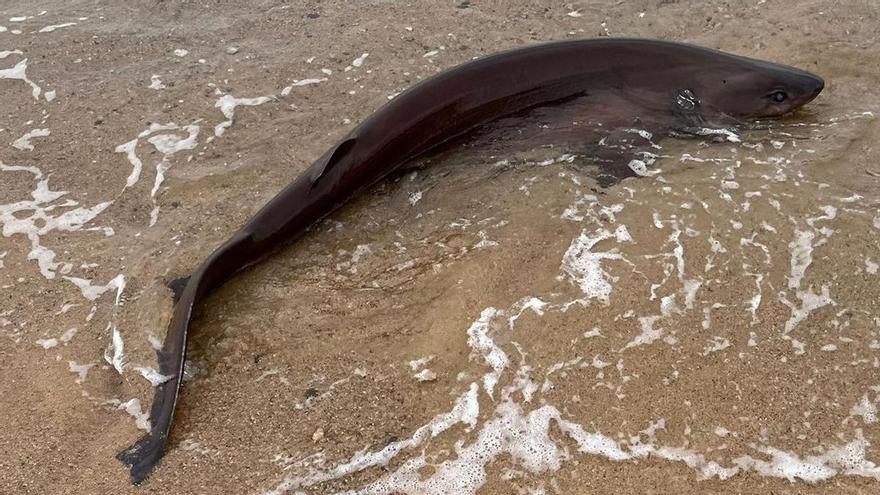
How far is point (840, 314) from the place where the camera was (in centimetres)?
313

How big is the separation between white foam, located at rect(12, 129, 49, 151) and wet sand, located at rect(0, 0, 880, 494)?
0.02 metres

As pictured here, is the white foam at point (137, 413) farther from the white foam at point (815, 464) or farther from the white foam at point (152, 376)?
the white foam at point (815, 464)

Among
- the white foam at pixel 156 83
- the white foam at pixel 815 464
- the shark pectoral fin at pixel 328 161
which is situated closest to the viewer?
the white foam at pixel 815 464

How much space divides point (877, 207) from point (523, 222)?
6.16 ft

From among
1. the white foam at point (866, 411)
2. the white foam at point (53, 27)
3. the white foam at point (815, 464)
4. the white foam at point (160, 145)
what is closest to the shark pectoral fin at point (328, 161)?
the white foam at point (160, 145)

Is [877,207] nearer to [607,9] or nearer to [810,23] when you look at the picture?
[810,23]

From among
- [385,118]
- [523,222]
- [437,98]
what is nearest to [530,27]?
[437,98]

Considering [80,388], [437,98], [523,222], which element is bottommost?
[80,388]

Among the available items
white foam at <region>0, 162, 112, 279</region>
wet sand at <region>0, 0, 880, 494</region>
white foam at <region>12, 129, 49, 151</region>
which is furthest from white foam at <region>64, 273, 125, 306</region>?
white foam at <region>12, 129, 49, 151</region>

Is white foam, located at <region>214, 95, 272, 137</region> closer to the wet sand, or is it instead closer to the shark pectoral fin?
the wet sand

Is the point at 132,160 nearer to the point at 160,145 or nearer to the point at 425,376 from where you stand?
the point at 160,145

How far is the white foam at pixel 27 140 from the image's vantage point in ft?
15.3

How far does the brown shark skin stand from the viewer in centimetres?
405

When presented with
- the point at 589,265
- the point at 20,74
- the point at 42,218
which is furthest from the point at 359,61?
the point at 589,265
